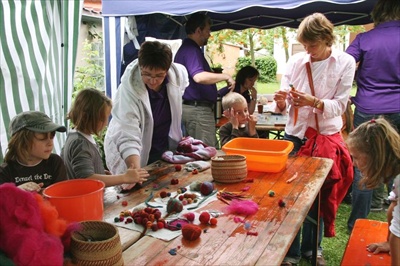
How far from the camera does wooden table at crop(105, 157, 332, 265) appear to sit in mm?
1243

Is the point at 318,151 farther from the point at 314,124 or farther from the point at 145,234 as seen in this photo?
the point at 145,234

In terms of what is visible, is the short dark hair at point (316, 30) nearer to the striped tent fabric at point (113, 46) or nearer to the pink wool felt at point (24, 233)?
the pink wool felt at point (24, 233)

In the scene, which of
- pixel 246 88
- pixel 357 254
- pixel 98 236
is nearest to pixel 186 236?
pixel 98 236

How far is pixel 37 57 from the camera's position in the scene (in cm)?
295

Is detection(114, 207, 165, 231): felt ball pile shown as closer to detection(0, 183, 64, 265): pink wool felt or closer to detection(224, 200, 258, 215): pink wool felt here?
detection(224, 200, 258, 215): pink wool felt

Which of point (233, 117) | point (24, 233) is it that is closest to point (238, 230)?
point (24, 233)

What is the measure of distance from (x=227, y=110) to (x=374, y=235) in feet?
4.65

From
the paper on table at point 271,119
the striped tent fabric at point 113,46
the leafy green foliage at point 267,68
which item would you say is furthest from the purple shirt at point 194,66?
the leafy green foliage at point 267,68

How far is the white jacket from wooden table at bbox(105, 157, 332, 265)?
25 centimetres

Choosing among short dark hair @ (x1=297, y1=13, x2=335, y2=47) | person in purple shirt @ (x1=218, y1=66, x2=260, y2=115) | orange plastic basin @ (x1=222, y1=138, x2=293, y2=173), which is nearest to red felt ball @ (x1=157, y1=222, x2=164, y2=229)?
orange plastic basin @ (x1=222, y1=138, x2=293, y2=173)

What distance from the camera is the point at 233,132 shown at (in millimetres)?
3111

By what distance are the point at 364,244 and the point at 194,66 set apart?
7.54 ft

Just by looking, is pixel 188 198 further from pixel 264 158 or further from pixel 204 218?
pixel 264 158

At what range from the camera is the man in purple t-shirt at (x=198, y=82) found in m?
3.73
